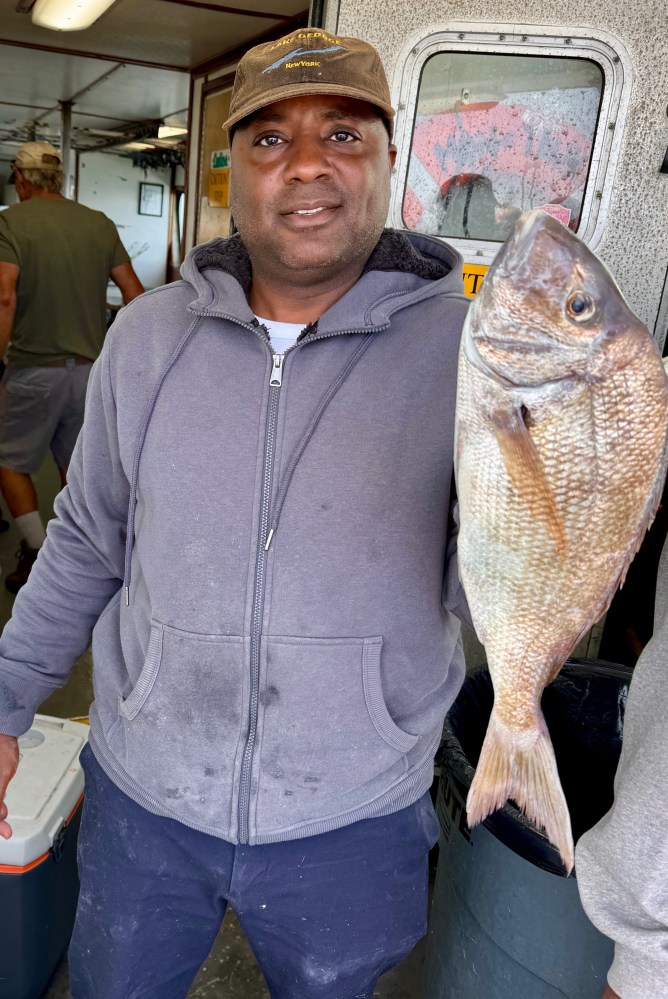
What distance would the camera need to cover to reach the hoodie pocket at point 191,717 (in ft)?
5.42

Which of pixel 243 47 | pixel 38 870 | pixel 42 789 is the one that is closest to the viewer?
pixel 38 870

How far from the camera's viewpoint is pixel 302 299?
1.77m

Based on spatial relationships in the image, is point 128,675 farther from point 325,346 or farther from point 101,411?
point 325,346

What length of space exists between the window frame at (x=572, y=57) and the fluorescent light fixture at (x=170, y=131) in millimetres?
10027

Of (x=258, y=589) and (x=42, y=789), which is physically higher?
(x=258, y=589)

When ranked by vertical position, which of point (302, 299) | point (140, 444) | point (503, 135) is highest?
point (503, 135)

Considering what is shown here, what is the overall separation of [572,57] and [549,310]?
1937 millimetres

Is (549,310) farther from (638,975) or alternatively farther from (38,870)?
(38,870)

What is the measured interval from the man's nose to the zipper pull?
34 centimetres

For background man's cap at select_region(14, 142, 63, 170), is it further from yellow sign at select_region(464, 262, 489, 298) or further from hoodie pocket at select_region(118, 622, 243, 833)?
hoodie pocket at select_region(118, 622, 243, 833)

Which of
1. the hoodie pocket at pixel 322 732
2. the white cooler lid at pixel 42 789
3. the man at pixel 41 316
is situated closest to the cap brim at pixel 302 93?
the hoodie pocket at pixel 322 732

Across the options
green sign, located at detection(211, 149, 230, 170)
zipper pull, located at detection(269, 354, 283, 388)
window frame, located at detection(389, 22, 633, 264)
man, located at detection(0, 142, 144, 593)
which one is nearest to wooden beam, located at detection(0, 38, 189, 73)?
green sign, located at detection(211, 149, 230, 170)

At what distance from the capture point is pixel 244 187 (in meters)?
1.74

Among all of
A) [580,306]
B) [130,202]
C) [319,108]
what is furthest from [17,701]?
[130,202]
